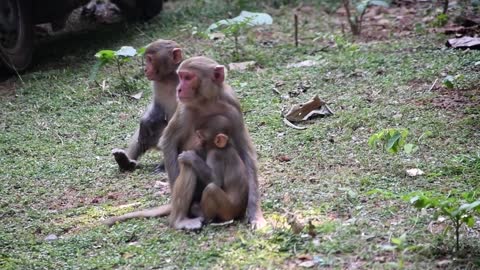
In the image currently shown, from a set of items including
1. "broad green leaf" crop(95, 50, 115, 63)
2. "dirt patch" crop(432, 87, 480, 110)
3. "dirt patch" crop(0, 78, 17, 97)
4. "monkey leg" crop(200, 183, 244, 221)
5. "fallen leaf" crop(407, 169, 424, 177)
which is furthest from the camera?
"dirt patch" crop(0, 78, 17, 97)

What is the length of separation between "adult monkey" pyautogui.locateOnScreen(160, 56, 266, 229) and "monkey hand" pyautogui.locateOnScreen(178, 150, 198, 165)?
0.04 m

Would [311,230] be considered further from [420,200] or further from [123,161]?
[123,161]

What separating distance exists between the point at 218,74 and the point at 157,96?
1.66m

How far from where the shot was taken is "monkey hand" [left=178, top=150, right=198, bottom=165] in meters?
5.46

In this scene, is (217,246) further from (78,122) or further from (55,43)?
(55,43)

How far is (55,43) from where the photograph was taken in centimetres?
1160

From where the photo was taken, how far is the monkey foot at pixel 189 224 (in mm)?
5352

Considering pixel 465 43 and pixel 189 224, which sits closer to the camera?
pixel 189 224

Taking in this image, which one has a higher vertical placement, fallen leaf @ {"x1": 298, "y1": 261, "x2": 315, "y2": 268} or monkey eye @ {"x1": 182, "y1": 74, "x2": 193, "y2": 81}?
monkey eye @ {"x1": 182, "y1": 74, "x2": 193, "y2": 81}

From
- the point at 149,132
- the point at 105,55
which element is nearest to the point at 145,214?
the point at 149,132

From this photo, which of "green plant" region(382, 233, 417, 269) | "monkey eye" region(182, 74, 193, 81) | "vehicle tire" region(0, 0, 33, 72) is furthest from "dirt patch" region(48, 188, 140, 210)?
"vehicle tire" region(0, 0, 33, 72)

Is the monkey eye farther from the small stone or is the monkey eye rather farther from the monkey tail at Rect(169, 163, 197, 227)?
the small stone

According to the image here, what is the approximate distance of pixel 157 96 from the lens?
7281 mm

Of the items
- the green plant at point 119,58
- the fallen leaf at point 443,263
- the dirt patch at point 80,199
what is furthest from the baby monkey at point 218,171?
the green plant at point 119,58
